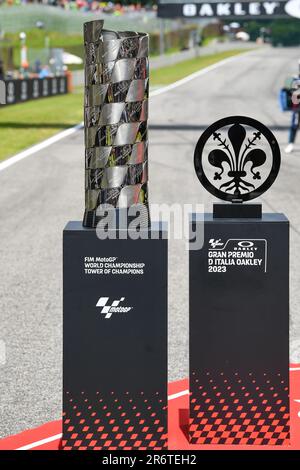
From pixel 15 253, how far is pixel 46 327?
3062 millimetres

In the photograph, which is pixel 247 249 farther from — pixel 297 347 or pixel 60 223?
pixel 60 223

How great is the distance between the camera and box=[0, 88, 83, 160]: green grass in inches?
891

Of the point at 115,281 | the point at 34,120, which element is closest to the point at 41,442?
the point at 115,281

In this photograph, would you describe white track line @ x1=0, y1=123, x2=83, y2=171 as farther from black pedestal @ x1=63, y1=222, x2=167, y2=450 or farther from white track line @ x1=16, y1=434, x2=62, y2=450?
black pedestal @ x1=63, y1=222, x2=167, y2=450

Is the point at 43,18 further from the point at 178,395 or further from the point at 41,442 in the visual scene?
the point at 41,442

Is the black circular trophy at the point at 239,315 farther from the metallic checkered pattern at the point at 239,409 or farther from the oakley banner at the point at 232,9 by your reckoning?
the oakley banner at the point at 232,9

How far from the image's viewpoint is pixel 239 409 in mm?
4801

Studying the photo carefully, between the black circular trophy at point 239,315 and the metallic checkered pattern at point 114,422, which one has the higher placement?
the black circular trophy at point 239,315

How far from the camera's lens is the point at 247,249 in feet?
15.0

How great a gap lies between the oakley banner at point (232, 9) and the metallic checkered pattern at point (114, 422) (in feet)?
85.1

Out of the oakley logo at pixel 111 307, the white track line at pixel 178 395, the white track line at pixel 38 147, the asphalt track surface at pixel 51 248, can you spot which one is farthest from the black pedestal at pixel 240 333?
the white track line at pixel 38 147

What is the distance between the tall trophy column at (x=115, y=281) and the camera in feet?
14.6

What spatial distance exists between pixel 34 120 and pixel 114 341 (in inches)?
971

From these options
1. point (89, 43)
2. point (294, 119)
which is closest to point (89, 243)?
point (89, 43)
